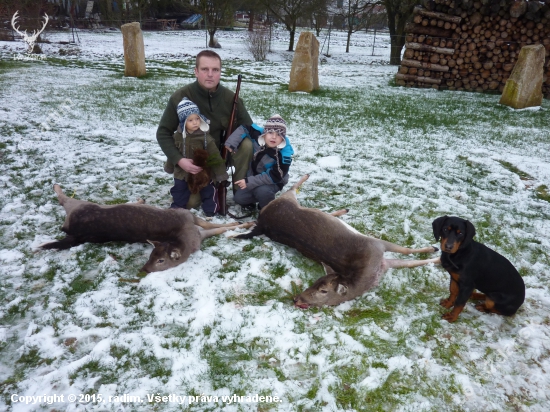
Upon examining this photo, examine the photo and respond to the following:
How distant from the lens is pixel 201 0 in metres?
24.9

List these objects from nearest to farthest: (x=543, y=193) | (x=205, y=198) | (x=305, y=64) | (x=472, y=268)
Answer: (x=472, y=268), (x=205, y=198), (x=543, y=193), (x=305, y=64)

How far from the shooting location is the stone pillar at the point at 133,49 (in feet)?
38.3

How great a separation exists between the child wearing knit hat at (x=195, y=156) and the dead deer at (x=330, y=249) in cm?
74

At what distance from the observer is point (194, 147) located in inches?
161

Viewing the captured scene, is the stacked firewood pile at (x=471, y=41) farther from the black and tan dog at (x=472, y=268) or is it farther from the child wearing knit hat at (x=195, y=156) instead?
the black and tan dog at (x=472, y=268)

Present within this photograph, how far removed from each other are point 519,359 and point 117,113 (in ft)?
26.8

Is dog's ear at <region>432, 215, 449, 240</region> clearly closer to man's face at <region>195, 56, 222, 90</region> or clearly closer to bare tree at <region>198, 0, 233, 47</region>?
man's face at <region>195, 56, 222, 90</region>

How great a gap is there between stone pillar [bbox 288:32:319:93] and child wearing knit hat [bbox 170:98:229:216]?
7.81 meters

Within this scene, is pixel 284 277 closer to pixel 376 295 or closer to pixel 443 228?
pixel 376 295

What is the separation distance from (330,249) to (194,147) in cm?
192

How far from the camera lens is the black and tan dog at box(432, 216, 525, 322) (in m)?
2.63

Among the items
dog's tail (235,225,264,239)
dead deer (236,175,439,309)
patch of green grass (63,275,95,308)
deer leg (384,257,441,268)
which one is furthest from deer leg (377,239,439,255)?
patch of green grass (63,275,95,308)

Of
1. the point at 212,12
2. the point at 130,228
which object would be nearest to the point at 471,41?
the point at 130,228

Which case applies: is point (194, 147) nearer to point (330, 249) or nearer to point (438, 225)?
point (330, 249)
